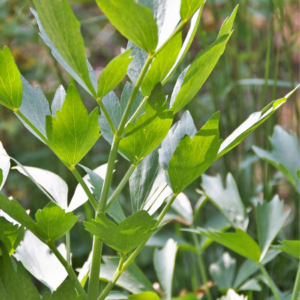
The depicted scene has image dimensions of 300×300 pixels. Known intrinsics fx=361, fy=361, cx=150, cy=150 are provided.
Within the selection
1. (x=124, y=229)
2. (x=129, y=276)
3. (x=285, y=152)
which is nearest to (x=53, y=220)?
(x=124, y=229)

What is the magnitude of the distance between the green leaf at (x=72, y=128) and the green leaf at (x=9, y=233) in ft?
0.18

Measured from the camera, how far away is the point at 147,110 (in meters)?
0.20

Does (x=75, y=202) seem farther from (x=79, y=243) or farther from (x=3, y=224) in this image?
(x=79, y=243)

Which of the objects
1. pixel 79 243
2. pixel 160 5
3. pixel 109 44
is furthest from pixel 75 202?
pixel 109 44

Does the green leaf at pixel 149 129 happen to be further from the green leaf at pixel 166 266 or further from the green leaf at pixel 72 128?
the green leaf at pixel 166 266

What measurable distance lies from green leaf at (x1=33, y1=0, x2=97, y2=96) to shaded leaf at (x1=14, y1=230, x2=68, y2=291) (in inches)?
6.1

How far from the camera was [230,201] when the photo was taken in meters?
0.38

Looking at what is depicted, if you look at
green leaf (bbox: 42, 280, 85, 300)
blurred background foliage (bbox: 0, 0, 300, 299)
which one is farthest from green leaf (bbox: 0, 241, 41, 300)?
blurred background foliage (bbox: 0, 0, 300, 299)

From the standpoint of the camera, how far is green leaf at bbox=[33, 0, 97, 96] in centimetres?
17

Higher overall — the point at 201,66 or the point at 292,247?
the point at 201,66

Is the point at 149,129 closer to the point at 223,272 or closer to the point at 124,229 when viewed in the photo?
the point at 124,229

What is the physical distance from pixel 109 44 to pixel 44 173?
4.04 ft

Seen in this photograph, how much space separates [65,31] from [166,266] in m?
0.25

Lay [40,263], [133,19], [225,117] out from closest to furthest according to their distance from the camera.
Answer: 1. [133,19]
2. [40,263]
3. [225,117]
